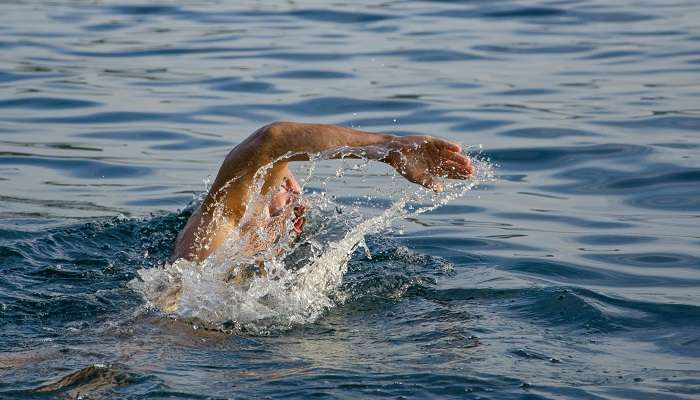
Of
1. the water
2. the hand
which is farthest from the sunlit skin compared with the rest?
the water

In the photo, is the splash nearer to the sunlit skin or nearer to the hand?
the sunlit skin

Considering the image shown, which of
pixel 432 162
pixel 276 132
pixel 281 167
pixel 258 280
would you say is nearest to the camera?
pixel 432 162

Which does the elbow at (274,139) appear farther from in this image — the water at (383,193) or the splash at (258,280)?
the water at (383,193)

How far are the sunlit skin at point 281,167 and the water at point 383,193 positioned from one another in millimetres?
405

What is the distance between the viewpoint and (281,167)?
652 cm

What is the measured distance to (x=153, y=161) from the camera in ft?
33.1

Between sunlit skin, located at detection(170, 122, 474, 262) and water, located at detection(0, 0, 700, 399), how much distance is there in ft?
1.33

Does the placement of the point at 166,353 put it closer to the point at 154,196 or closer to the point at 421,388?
the point at 421,388

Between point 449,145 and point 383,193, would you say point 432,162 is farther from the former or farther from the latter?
point 383,193

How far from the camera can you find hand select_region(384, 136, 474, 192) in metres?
5.80

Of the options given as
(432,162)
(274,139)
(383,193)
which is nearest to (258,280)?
(274,139)

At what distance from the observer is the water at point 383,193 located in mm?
5285

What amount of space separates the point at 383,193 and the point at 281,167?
8.96 feet

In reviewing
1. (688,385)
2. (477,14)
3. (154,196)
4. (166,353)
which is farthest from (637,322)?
(477,14)
